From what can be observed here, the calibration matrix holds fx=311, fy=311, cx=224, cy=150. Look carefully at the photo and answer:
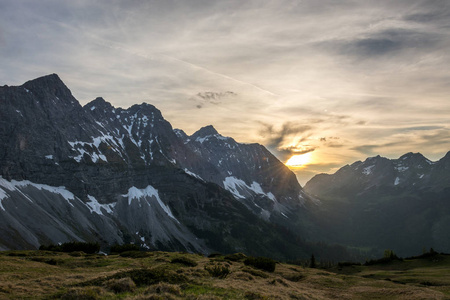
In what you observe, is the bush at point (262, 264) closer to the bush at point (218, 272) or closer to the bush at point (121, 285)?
the bush at point (218, 272)

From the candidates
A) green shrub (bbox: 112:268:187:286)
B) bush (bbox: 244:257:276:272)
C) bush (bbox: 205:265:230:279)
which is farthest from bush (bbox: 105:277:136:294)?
bush (bbox: 244:257:276:272)

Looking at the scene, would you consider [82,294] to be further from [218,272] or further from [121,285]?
[218,272]

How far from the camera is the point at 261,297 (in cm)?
2505

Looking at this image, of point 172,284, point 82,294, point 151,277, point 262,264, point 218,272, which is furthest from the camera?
point 262,264

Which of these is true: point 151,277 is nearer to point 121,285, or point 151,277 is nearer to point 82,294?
point 121,285

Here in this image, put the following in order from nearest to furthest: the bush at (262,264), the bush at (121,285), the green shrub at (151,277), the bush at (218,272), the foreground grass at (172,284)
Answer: the foreground grass at (172,284) → the bush at (121,285) → the green shrub at (151,277) → the bush at (218,272) → the bush at (262,264)

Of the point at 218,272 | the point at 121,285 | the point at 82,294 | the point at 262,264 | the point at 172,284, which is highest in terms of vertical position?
the point at 82,294

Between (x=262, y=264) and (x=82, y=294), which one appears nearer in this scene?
(x=82, y=294)

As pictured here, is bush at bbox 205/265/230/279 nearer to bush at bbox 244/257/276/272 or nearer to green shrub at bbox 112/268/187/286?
green shrub at bbox 112/268/187/286

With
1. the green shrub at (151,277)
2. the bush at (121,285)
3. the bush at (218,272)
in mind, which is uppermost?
the bush at (121,285)

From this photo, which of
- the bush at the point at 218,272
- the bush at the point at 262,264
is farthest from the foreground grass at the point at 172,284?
the bush at the point at 262,264

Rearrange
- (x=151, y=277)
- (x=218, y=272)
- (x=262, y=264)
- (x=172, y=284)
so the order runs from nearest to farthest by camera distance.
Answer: (x=172, y=284)
(x=151, y=277)
(x=218, y=272)
(x=262, y=264)

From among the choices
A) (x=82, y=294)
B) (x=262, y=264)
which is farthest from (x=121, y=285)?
(x=262, y=264)

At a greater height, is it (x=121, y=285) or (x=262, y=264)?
(x=121, y=285)
